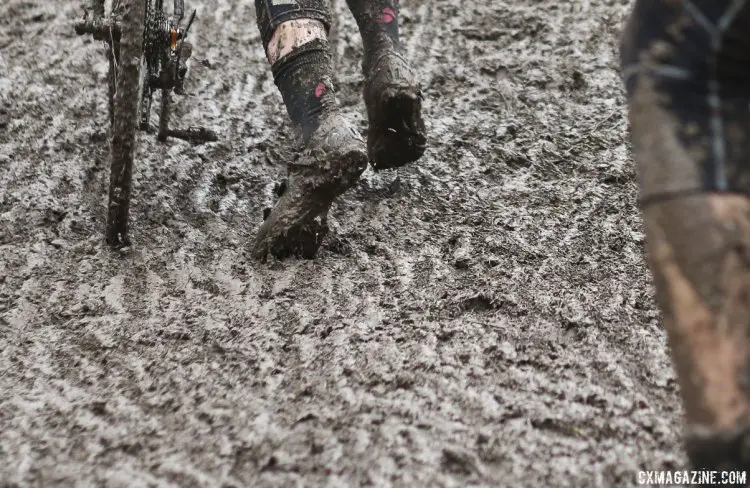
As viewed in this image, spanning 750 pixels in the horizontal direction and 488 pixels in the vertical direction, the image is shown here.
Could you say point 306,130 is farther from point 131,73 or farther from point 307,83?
point 131,73

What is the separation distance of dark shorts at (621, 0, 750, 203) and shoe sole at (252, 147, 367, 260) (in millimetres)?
829

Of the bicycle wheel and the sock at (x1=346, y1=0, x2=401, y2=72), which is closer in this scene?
the bicycle wheel

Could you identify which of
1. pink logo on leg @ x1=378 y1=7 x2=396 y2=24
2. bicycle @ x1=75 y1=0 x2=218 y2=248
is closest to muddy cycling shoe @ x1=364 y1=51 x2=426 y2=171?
pink logo on leg @ x1=378 y1=7 x2=396 y2=24

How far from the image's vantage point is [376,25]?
1.95m

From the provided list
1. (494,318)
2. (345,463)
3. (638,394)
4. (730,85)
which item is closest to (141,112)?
(494,318)

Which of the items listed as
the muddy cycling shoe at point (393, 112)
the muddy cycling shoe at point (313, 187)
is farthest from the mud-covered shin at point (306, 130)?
the muddy cycling shoe at point (393, 112)

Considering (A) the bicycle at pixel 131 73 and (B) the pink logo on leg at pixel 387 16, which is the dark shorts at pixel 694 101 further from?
(A) the bicycle at pixel 131 73

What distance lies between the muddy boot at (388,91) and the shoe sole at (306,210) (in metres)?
0.33

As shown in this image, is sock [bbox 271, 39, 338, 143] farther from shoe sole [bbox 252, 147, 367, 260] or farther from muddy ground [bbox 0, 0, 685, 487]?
muddy ground [bbox 0, 0, 685, 487]

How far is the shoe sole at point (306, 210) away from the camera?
1.62 meters

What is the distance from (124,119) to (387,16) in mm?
734

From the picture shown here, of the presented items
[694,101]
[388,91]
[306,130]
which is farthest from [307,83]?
[694,101]

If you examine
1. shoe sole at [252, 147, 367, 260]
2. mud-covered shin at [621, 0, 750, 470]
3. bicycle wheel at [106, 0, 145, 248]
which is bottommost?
Result: mud-covered shin at [621, 0, 750, 470]

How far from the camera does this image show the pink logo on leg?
76.9 inches
